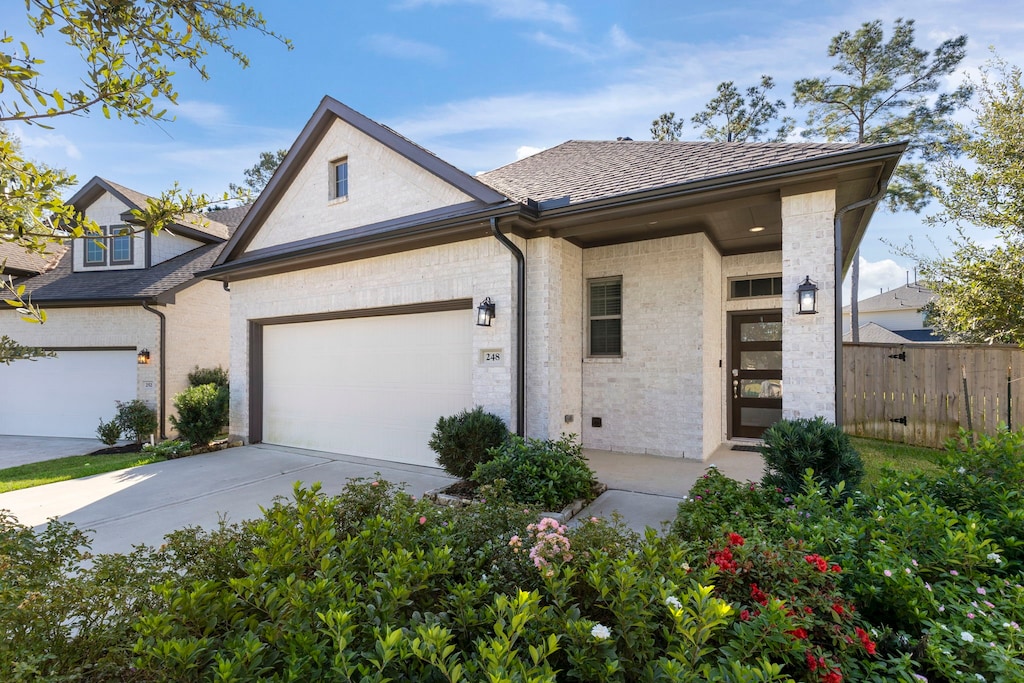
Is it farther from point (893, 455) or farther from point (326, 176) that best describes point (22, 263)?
point (893, 455)

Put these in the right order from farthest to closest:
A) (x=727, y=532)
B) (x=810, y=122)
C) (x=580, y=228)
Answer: (x=810, y=122) → (x=580, y=228) → (x=727, y=532)

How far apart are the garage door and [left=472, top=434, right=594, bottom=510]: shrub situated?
179cm

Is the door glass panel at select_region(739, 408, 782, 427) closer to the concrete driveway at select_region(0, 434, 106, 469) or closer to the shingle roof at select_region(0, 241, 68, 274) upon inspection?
the concrete driveway at select_region(0, 434, 106, 469)

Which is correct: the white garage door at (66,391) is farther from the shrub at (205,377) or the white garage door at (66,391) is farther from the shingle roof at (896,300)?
the shingle roof at (896,300)

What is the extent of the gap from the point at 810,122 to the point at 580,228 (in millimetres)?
17124

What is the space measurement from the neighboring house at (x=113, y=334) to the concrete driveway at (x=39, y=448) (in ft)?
0.96

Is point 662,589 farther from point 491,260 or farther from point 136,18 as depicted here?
point 491,260

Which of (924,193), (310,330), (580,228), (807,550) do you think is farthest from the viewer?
(924,193)

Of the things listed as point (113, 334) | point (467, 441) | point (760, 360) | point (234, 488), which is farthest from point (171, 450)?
point (760, 360)

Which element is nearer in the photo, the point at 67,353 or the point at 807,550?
the point at 807,550

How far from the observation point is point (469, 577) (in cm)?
237

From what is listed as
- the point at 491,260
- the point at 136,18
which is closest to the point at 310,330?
the point at 491,260

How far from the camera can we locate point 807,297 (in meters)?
5.06

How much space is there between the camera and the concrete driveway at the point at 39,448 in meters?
9.06
